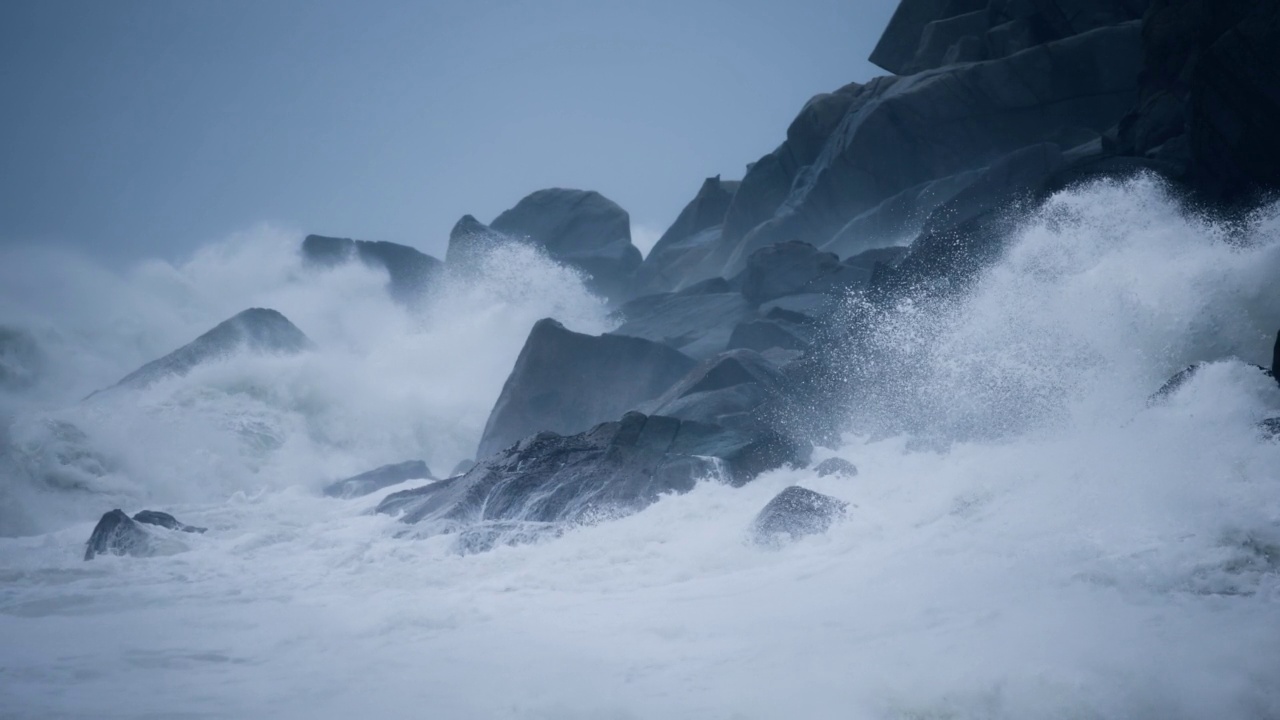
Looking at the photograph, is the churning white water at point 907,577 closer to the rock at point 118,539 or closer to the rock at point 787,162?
the rock at point 118,539

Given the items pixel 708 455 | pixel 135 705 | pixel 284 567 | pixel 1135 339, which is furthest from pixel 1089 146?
pixel 135 705

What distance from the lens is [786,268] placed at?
67.5 ft

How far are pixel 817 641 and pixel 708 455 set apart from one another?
6.46 m

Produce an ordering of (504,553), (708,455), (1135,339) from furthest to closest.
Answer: (708,455)
(1135,339)
(504,553)

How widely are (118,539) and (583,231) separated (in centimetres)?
3245

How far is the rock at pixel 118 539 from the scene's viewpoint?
33.2 ft

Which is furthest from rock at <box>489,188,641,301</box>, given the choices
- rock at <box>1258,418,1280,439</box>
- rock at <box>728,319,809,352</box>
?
rock at <box>1258,418,1280,439</box>

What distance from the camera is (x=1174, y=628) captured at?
12.5 feet

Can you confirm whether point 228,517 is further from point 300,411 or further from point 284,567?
point 300,411

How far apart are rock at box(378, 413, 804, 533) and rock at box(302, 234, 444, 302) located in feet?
89.4

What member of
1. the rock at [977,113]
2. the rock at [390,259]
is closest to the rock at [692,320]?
the rock at [977,113]

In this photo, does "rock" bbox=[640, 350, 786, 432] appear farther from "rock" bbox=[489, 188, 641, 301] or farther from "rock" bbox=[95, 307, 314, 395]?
"rock" bbox=[489, 188, 641, 301]

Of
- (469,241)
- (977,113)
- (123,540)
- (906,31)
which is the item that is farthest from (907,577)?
(469,241)

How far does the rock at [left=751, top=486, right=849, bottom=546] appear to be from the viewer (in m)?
7.44
